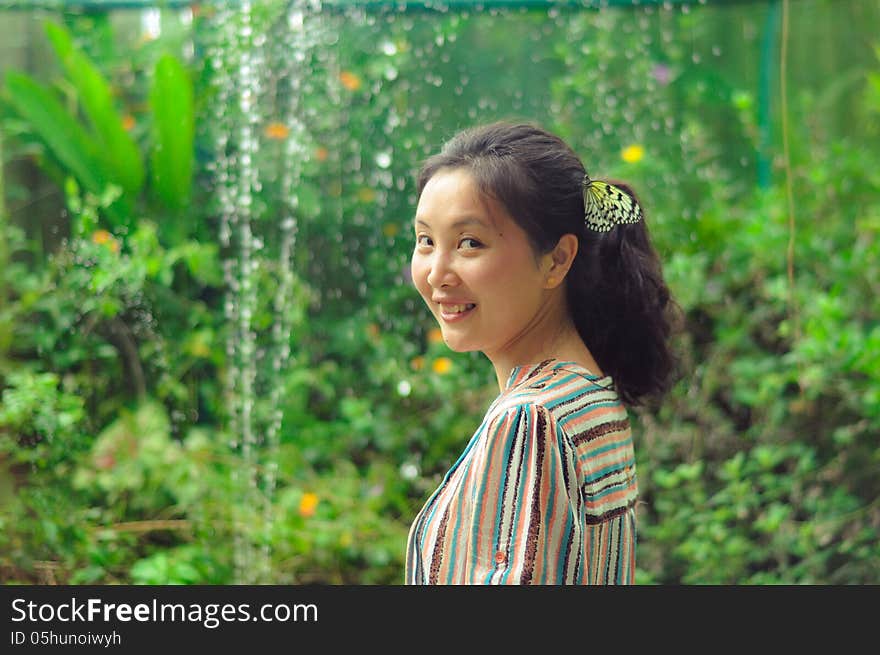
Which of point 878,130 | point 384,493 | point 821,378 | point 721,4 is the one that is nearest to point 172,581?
point 384,493

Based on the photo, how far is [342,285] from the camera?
3.46m

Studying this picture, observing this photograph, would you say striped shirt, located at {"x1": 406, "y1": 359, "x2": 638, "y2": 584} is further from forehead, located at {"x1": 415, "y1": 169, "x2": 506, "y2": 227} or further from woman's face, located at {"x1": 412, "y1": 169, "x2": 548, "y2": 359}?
forehead, located at {"x1": 415, "y1": 169, "x2": 506, "y2": 227}

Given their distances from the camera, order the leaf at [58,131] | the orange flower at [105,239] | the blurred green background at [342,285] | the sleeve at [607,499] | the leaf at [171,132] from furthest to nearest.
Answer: the leaf at [171,132]
the leaf at [58,131]
the orange flower at [105,239]
the blurred green background at [342,285]
the sleeve at [607,499]

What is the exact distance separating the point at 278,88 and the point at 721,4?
4.77 ft

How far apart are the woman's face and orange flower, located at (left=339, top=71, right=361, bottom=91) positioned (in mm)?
2179

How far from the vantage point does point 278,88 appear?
3.43m

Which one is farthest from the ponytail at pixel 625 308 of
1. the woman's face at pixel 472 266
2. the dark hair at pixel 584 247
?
the woman's face at pixel 472 266

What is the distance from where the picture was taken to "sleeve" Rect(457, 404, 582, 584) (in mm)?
1132

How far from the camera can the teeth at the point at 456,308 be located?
132cm

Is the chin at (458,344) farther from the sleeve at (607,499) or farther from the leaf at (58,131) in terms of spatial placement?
the leaf at (58,131)

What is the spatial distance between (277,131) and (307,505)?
120cm

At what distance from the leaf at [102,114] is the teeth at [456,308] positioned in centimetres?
218

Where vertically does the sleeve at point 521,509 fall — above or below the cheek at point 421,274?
below

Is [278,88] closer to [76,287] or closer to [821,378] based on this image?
[76,287]
